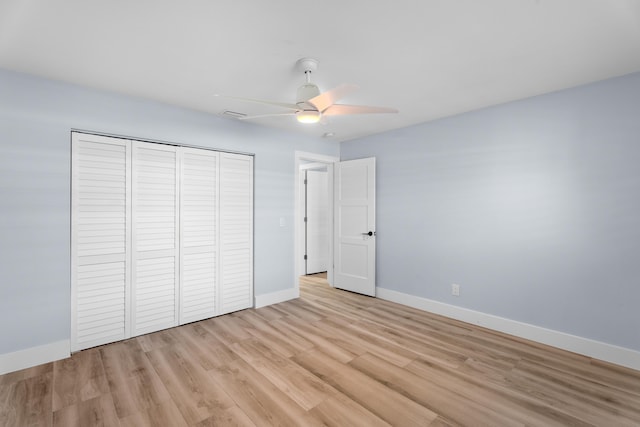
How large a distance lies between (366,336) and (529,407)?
1.46 metres

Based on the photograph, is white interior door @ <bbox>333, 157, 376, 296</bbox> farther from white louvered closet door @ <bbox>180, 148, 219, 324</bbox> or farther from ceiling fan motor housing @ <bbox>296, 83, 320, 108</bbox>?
ceiling fan motor housing @ <bbox>296, 83, 320, 108</bbox>

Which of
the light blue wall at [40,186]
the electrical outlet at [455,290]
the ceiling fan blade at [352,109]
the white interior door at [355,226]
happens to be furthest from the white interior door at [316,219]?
the ceiling fan blade at [352,109]

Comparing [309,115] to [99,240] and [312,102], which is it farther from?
[99,240]

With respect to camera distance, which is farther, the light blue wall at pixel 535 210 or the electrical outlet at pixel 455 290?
the electrical outlet at pixel 455 290

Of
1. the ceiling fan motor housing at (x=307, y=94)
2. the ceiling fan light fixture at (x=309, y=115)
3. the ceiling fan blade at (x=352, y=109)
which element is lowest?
the ceiling fan light fixture at (x=309, y=115)

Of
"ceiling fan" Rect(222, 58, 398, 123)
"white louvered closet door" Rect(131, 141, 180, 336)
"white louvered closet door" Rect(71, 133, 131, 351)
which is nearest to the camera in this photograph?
"ceiling fan" Rect(222, 58, 398, 123)

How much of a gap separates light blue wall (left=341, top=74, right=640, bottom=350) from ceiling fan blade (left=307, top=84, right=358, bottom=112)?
7.01ft

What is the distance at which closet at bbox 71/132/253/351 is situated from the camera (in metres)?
2.80

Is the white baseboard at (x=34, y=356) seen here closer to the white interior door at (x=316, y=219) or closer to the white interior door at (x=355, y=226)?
the white interior door at (x=355, y=226)

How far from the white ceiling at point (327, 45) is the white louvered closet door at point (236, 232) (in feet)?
3.51

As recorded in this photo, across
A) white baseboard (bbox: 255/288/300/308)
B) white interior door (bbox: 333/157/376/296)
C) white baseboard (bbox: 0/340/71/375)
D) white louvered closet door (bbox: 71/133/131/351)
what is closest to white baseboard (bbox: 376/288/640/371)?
white interior door (bbox: 333/157/376/296)

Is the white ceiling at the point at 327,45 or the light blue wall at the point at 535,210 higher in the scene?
the white ceiling at the point at 327,45

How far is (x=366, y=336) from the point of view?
3.11m

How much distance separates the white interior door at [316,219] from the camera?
6172 mm
